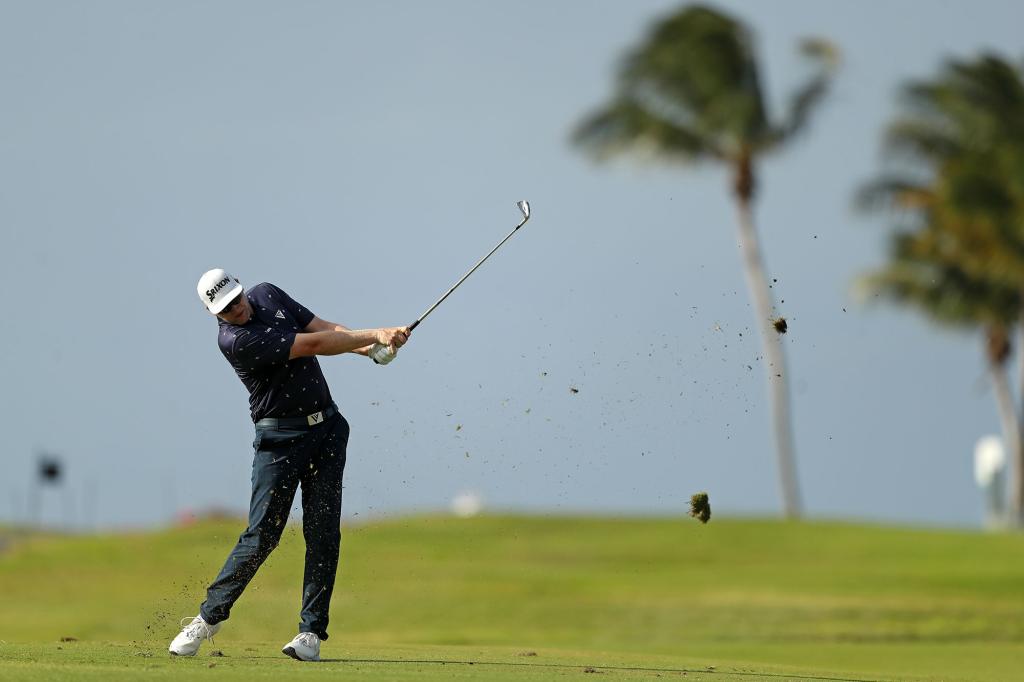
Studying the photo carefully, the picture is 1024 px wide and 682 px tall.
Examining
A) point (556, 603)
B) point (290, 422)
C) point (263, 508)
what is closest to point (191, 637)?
point (263, 508)

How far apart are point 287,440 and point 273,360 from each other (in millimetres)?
650

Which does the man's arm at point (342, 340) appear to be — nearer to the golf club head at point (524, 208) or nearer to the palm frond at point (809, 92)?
the golf club head at point (524, 208)

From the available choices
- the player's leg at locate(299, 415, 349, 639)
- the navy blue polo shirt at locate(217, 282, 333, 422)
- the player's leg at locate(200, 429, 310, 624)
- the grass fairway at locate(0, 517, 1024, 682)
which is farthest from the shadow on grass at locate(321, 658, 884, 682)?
the navy blue polo shirt at locate(217, 282, 333, 422)

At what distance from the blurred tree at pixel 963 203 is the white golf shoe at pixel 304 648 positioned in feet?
162

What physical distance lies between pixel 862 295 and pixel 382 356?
166ft

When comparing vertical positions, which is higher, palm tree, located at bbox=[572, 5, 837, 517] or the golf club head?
palm tree, located at bbox=[572, 5, 837, 517]

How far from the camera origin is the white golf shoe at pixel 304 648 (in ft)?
35.4

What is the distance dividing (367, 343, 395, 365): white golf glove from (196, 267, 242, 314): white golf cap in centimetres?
96

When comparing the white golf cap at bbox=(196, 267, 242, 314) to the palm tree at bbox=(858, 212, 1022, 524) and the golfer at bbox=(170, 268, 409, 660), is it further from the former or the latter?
the palm tree at bbox=(858, 212, 1022, 524)

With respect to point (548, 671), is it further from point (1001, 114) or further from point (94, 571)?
point (1001, 114)

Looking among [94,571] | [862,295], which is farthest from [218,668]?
[862,295]

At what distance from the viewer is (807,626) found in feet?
82.8

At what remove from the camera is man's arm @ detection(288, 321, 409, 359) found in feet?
34.1

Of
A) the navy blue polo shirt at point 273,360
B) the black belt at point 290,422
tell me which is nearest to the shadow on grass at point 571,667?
the black belt at point 290,422
